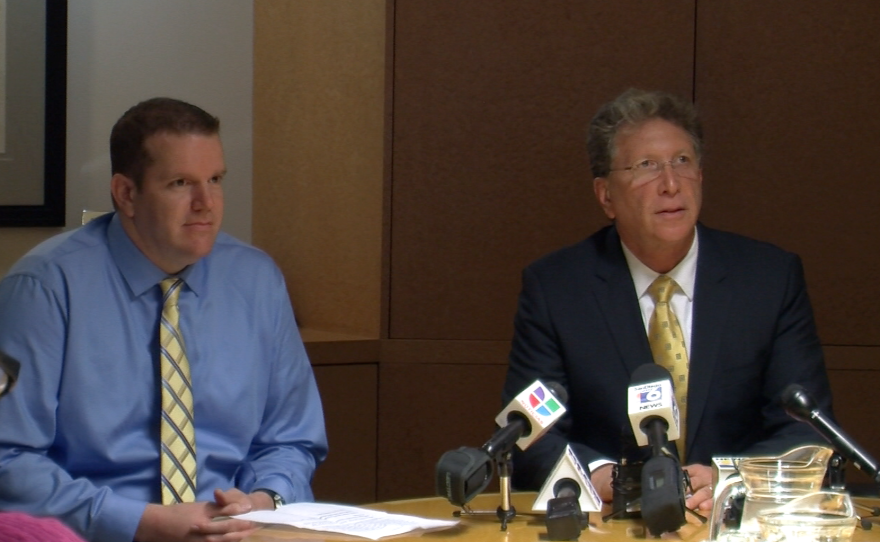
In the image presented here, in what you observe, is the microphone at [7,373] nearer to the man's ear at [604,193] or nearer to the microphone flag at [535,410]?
the microphone flag at [535,410]

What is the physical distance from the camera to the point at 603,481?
2293 millimetres

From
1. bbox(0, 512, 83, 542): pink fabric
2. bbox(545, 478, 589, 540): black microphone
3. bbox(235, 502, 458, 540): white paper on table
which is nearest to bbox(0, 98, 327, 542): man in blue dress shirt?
bbox(235, 502, 458, 540): white paper on table

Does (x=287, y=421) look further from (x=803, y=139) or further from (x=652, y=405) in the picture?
(x=803, y=139)

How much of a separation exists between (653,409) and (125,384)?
3.50 ft

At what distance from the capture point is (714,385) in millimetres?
2613

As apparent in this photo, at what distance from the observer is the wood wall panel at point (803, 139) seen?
3551 millimetres

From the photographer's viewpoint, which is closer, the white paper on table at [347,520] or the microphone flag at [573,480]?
the white paper on table at [347,520]

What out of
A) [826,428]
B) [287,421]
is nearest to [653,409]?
[826,428]

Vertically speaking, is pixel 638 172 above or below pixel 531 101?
below

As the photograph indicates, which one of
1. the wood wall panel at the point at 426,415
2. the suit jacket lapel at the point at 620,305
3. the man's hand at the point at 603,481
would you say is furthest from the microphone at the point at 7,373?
the wood wall panel at the point at 426,415

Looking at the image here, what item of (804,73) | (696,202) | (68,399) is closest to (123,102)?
(68,399)

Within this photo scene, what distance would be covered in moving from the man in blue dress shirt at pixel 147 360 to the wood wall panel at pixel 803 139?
1.62 metres

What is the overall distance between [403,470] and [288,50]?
55.3 inches

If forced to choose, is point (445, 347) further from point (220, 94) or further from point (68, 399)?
point (68, 399)
